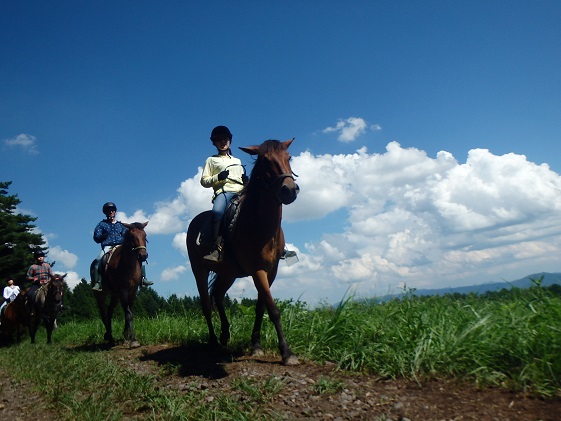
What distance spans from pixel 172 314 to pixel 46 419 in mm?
5924

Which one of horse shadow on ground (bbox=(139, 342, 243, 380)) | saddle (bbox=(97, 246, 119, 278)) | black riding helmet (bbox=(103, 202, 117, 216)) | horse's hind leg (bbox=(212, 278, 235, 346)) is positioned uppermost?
black riding helmet (bbox=(103, 202, 117, 216))

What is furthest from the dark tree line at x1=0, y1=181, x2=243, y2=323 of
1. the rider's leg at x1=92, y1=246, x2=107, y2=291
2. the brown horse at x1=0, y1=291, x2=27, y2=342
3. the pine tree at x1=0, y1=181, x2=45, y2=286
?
the rider's leg at x1=92, y1=246, x2=107, y2=291

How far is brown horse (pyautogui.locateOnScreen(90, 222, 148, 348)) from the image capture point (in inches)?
360

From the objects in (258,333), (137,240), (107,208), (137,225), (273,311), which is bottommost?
(258,333)

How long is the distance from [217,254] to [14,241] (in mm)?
34679

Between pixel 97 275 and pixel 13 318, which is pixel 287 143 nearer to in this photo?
pixel 97 275

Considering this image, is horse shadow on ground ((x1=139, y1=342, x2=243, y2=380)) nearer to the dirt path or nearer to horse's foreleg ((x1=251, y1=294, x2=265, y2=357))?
the dirt path

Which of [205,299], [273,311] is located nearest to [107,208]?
[205,299]

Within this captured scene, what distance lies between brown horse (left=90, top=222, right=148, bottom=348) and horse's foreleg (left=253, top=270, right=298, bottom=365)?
4440mm

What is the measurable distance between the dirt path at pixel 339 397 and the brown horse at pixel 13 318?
11242mm

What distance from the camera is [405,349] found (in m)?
4.34

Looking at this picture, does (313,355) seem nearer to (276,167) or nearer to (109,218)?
(276,167)

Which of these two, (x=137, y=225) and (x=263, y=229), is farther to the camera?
(x=137, y=225)

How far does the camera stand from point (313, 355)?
5137 mm
